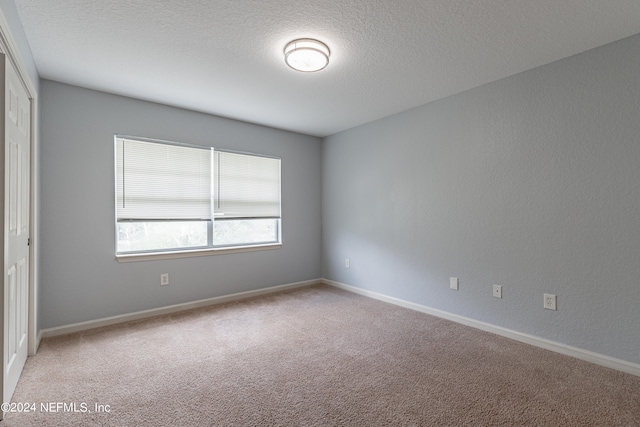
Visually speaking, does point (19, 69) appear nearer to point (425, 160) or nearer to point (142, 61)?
point (142, 61)

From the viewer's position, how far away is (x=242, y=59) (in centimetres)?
248

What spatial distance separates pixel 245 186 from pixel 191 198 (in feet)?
2.47

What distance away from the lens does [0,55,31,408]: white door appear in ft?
5.49

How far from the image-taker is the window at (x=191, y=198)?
10.8 ft

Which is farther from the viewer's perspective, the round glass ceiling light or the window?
the window

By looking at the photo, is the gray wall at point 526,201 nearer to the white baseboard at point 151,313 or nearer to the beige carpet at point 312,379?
the beige carpet at point 312,379

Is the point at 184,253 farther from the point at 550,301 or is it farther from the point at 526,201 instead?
the point at 550,301

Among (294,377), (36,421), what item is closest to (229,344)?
(294,377)

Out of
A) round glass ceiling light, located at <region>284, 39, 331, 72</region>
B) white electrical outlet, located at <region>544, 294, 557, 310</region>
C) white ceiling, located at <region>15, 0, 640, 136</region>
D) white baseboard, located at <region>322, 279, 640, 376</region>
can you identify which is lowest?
white baseboard, located at <region>322, 279, 640, 376</region>

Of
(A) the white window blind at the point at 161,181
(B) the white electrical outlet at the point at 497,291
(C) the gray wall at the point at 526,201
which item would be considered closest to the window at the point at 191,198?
(A) the white window blind at the point at 161,181

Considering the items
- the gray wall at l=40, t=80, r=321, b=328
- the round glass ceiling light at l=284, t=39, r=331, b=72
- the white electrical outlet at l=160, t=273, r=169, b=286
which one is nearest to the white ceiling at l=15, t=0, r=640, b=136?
the round glass ceiling light at l=284, t=39, r=331, b=72

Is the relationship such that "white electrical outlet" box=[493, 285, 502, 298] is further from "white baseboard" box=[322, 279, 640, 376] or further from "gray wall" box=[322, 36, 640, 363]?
"white baseboard" box=[322, 279, 640, 376]

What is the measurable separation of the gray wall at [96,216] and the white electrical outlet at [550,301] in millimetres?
3337

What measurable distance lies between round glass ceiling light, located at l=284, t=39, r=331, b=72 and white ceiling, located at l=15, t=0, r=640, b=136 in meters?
0.06
